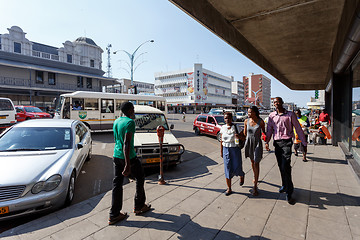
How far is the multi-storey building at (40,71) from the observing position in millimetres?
28562

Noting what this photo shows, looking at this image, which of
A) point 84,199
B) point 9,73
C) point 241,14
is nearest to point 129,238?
point 84,199

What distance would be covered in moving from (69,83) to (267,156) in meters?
36.1

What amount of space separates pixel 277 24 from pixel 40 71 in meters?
36.8

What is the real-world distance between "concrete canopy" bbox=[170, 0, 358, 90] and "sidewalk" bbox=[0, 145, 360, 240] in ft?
12.1

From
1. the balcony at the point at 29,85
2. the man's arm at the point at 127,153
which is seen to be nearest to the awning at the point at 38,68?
the balcony at the point at 29,85

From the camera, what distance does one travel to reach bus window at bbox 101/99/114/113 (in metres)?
13.1

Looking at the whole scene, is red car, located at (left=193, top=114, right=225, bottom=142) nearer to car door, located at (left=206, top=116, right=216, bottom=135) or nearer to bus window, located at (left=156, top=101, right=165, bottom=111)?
car door, located at (left=206, top=116, right=216, bottom=135)

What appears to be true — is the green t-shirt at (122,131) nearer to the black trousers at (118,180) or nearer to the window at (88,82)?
the black trousers at (118,180)

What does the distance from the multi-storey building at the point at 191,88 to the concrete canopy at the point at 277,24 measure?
197 ft

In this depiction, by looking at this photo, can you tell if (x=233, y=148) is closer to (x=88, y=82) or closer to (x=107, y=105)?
(x=107, y=105)

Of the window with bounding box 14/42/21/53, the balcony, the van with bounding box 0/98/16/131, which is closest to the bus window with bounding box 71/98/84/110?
the van with bounding box 0/98/16/131

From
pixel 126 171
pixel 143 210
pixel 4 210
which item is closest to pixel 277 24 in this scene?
pixel 126 171

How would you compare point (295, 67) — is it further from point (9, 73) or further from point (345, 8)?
point (9, 73)

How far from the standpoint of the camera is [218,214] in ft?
10.7
